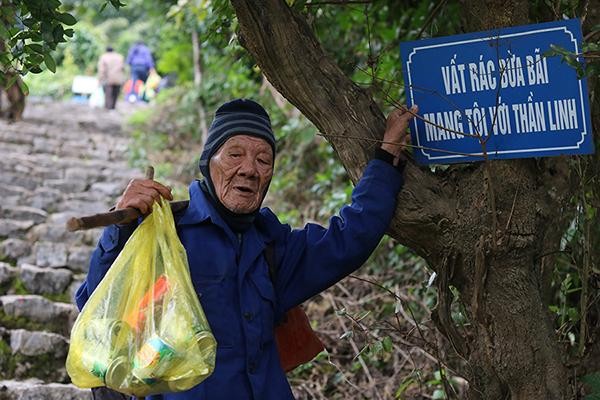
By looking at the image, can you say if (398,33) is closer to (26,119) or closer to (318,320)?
(318,320)

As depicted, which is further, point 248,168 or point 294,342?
point 294,342

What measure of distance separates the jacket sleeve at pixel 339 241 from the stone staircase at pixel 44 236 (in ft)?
8.08

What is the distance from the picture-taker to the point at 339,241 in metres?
3.14

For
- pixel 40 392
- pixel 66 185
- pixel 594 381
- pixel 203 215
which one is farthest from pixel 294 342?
pixel 66 185

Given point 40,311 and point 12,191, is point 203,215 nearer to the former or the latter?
point 40,311

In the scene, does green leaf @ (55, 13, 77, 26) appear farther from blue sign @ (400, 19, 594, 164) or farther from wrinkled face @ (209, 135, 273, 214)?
blue sign @ (400, 19, 594, 164)

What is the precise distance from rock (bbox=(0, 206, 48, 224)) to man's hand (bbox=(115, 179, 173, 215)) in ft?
17.7

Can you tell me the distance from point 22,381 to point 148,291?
3.06 meters

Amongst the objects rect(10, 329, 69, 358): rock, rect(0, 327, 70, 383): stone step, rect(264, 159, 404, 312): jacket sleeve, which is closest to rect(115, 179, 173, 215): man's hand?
rect(264, 159, 404, 312): jacket sleeve

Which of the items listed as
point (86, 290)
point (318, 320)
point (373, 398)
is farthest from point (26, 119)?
point (86, 290)

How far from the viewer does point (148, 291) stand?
283cm

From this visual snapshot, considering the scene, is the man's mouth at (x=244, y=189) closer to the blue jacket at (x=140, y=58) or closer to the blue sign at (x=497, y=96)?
the blue sign at (x=497, y=96)

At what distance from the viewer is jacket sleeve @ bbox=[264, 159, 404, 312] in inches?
120

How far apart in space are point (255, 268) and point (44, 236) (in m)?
5.07
